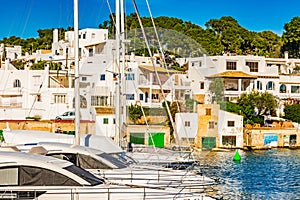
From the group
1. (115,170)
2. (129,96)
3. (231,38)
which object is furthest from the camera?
(231,38)

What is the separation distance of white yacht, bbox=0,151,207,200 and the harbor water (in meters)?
9.91

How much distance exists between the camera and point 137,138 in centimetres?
3266

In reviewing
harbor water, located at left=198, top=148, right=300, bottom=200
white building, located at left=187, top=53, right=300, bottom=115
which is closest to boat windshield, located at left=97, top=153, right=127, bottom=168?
harbor water, located at left=198, top=148, right=300, bottom=200

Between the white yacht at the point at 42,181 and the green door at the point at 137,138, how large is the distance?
695 inches

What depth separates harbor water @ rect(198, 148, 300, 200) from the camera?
96.3 feet

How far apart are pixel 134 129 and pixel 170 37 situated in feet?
21.3

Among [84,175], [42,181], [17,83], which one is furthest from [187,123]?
[17,83]

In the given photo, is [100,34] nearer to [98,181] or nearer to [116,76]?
[116,76]

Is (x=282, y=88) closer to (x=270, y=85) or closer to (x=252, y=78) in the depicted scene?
(x=270, y=85)

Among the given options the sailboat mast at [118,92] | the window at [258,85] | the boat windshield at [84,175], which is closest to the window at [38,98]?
the window at [258,85]

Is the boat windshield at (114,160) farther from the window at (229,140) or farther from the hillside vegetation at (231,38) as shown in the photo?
the hillside vegetation at (231,38)

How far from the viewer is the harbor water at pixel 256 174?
2934 centimetres

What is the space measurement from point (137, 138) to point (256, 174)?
32.7ft

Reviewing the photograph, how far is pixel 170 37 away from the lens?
35.9m
